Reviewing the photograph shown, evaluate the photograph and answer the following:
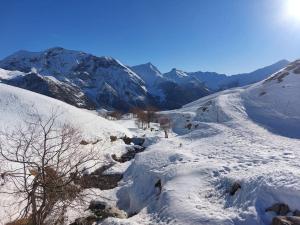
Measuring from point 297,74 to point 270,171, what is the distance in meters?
55.0

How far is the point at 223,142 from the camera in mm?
35312

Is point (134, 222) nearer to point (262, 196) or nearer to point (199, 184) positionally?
point (199, 184)

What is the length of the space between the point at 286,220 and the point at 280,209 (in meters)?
2.13

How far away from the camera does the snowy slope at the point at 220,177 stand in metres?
18.1

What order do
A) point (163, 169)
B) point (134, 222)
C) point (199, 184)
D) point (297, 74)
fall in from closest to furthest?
point (134, 222) < point (199, 184) < point (163, 169) < point (297, 74)

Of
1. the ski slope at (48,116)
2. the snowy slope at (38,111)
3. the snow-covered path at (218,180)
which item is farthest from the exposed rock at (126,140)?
the snow-covered path at (218,180)

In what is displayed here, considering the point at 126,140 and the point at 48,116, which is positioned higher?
the point at 48,116

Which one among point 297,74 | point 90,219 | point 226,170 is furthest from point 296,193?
point 297,74

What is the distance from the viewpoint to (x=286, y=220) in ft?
49.7

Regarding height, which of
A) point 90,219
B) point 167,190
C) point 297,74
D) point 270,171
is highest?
point 297,74

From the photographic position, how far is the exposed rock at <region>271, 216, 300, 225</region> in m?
14.9

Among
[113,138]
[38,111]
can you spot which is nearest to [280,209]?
[113,138]

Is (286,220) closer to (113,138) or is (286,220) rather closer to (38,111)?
(113,138)

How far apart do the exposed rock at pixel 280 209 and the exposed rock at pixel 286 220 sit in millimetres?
1433
